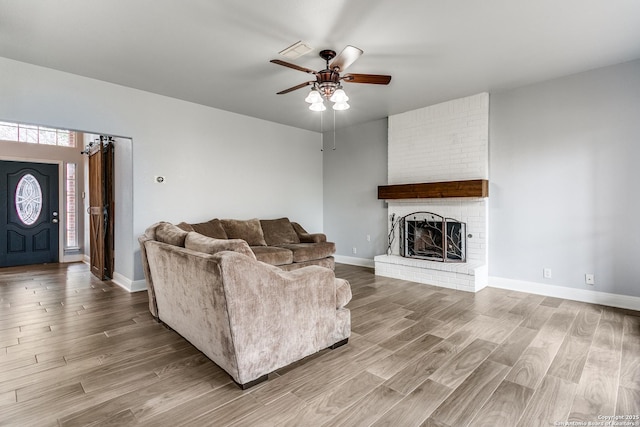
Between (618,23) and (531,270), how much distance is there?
2933 mm

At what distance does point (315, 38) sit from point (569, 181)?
143 inches

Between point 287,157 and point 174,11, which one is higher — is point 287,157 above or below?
below

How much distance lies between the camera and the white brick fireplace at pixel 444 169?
A: 4633 millimetres

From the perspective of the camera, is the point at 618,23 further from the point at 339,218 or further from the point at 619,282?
the point at 339,218

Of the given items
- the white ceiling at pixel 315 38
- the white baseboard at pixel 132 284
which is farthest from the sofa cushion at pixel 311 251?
the white ceiling at pixel 315 38

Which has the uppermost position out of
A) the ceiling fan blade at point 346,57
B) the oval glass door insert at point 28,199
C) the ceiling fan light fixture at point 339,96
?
the ceiling fan blade at point 346,57

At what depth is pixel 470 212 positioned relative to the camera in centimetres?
479

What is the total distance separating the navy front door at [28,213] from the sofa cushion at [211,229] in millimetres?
4475

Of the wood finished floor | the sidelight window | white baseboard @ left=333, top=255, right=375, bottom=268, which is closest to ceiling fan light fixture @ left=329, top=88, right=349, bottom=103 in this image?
the wood finished floor

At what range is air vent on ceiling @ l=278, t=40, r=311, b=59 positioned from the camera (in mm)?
3156

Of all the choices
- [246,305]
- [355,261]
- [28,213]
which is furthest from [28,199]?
[246,305]

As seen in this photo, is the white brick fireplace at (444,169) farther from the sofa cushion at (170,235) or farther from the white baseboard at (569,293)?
the sofa cushion at (170,235)

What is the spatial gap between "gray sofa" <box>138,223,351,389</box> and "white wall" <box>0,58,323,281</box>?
2288 millimetres

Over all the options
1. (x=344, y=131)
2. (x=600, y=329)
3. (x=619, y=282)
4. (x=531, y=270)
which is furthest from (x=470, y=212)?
(x=344, y=131)
